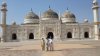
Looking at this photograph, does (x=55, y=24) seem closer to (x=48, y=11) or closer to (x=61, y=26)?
(x=61, y=26)

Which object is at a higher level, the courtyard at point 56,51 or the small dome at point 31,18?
the small dome at point 31,18

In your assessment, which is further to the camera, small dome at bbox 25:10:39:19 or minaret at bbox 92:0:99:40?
small dome at bbox 25:10:39:19

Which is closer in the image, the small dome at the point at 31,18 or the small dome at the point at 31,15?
the small dome at the point at 31,18

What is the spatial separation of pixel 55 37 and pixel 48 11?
7530 mm

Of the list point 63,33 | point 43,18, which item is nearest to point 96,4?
point 63,33

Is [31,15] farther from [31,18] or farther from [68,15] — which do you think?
[68,15]

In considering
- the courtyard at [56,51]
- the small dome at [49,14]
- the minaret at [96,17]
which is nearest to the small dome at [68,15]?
the small dome at [49,14]

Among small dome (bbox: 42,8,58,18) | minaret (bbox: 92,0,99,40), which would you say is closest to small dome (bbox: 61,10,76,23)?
small dome (bbox: 42,8,58,18)

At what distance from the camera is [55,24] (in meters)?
45.2

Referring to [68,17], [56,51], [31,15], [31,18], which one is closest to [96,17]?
[68,17]

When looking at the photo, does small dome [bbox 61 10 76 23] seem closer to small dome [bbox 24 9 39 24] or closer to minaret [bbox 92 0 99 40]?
small dome [bbox 24 9 39 24]

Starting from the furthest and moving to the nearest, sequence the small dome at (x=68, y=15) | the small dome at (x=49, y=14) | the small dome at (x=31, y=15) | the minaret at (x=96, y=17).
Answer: the small dome at (x=68, y=15), the small dome at (x=31, y=15), the small dome at (x=49, y=14), the minaret at (x=96, y=17)

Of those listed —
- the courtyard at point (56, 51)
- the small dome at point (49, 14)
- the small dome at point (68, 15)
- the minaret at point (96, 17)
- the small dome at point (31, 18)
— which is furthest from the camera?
the small dome at point (68, 15)

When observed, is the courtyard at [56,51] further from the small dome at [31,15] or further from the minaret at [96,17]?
the small dome at [31,15]
